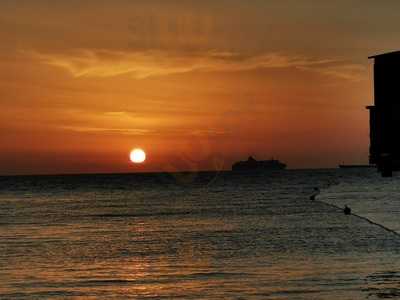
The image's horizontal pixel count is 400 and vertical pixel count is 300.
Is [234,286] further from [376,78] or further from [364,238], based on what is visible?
[364,238]

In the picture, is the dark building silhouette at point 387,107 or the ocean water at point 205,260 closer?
the dark building silhouette at point 387,107

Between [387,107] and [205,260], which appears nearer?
[387,107]

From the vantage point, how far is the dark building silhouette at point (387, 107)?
89.4 ft

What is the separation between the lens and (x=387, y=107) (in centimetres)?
2842

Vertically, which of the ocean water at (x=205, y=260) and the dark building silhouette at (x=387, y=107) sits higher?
the dark building silhouette at (x=387, y=107)

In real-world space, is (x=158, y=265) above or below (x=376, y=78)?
below

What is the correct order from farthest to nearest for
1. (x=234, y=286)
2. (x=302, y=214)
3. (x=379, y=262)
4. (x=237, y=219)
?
1. (x=302, y=214)
2. (x=237, y=219)
3. (x=379, y=262)
4. (x=234, y=286)

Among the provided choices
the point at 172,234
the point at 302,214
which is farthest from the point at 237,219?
the point at 172,234

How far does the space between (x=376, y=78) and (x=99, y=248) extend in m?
28.7

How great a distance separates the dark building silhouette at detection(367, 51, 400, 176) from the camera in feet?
89.4

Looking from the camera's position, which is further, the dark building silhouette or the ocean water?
the ocean water

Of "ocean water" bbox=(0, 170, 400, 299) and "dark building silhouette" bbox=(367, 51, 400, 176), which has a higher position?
"dark building silhouette" bbox=(367, 51, 400, 176)

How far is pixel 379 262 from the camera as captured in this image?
130 ft

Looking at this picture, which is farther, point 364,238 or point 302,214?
point 302,214
